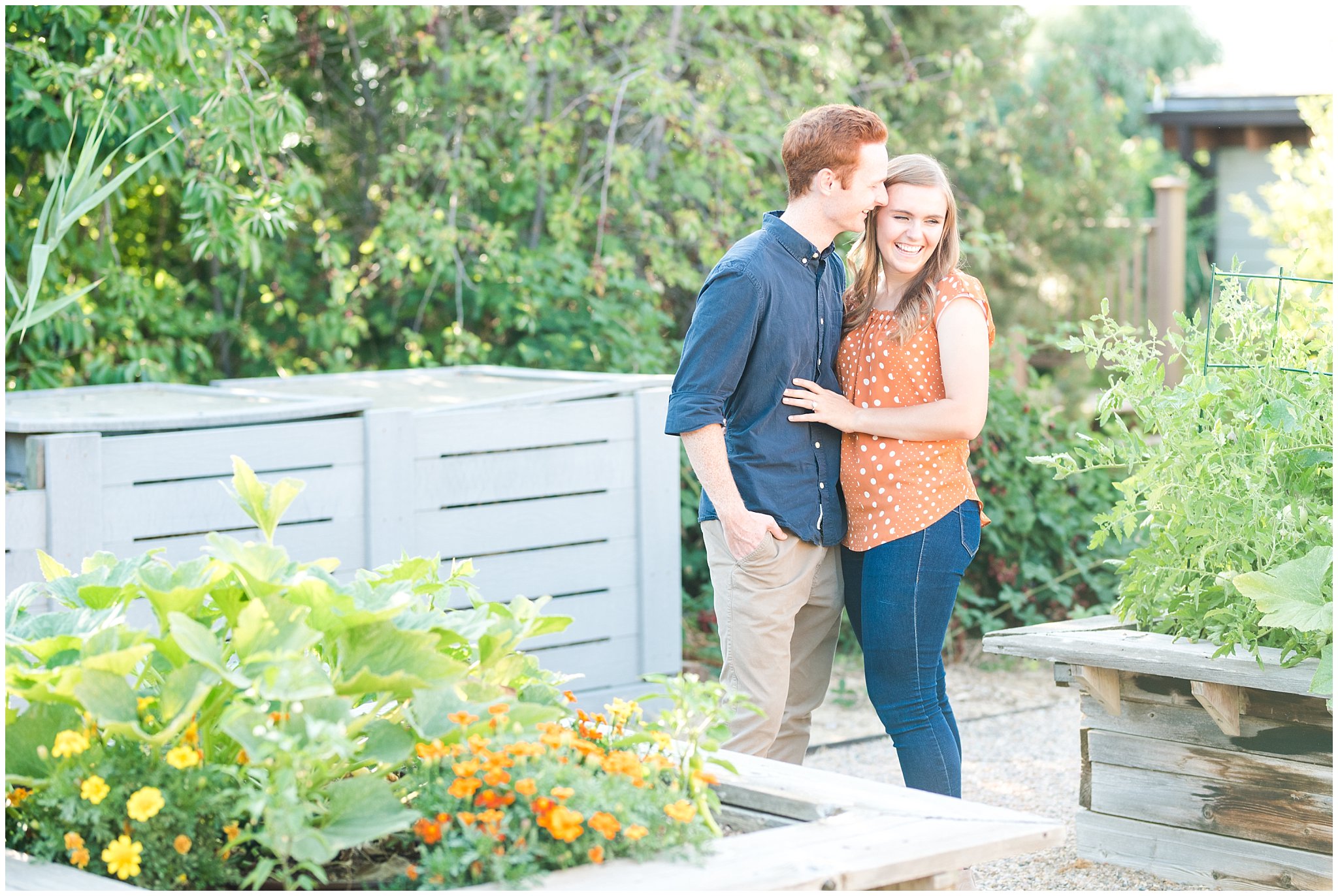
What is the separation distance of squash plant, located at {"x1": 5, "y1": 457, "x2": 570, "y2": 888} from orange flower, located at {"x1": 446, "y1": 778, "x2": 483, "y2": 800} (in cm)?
8

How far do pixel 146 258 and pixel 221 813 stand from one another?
4615 millimetres

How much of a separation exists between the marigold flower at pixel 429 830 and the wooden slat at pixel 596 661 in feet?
7.27

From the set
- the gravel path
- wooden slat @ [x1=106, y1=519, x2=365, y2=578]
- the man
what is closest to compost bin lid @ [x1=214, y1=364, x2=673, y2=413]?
wooden slat @ [x1=106, y1=519, x2=365, y2=578]

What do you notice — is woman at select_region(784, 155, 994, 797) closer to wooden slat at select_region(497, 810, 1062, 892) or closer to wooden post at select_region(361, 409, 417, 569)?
wooden slat at select_region(497, 810, 1062, 892)

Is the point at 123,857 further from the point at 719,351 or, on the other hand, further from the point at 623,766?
the point at 719,351

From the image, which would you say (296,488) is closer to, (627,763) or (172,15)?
(627,763)

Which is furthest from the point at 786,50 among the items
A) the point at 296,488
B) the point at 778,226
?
the point at 296,488

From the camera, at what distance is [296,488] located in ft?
6.79

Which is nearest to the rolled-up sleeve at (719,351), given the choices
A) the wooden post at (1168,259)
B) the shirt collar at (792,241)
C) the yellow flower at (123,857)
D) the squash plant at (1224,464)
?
the shirt collar at (792,241)

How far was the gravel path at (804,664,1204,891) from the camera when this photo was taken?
311 cm

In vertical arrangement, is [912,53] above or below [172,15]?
above

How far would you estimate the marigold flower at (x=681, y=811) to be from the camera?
176cm

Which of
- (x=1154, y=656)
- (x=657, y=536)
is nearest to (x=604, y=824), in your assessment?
(x=1154, y=656)

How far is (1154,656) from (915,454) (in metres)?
0.66
